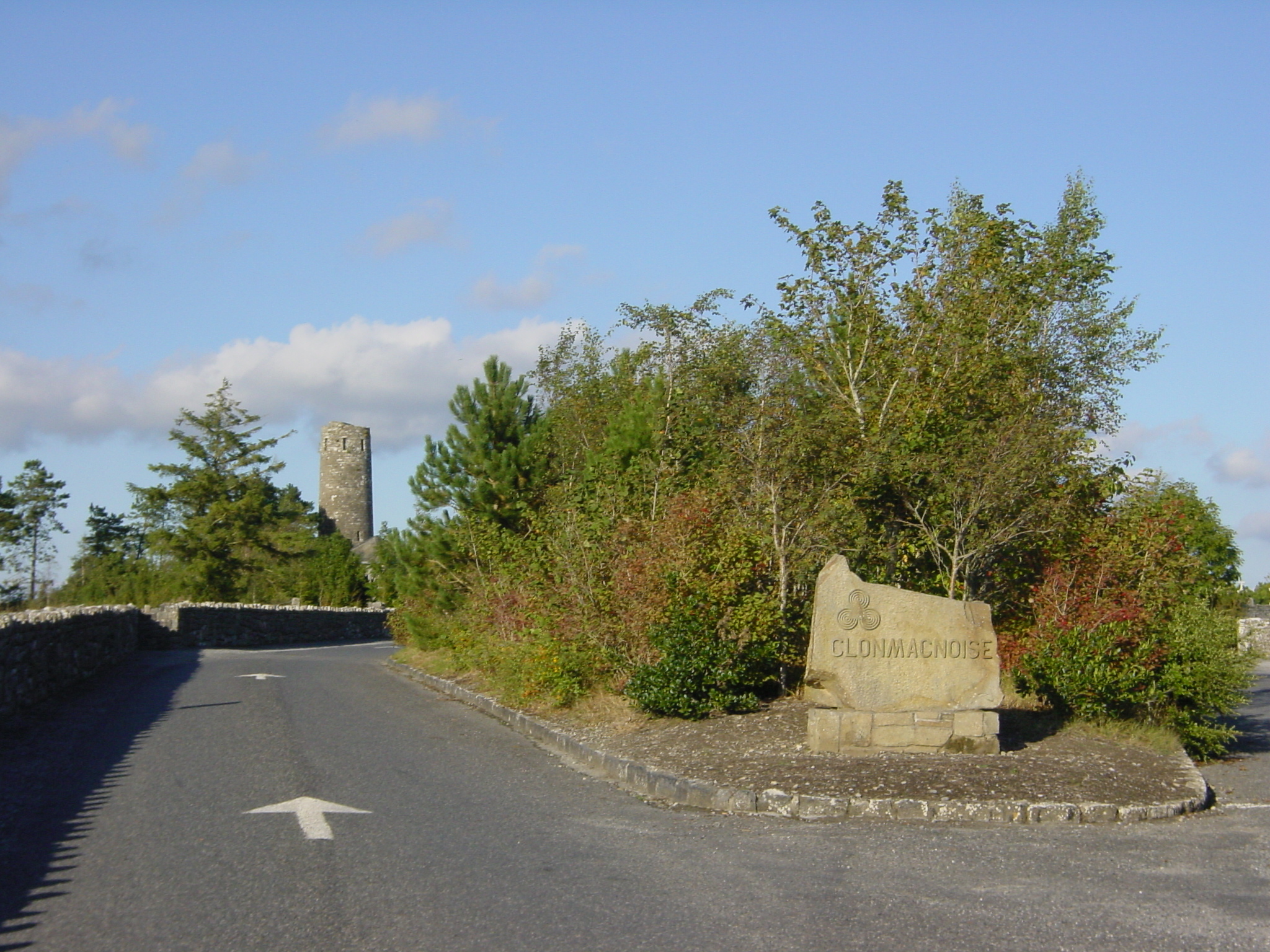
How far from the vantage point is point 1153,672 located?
12227mm

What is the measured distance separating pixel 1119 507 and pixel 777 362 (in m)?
11.3

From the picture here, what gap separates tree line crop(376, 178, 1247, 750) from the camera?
12.7 meters

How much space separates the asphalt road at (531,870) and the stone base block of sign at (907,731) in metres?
1.96

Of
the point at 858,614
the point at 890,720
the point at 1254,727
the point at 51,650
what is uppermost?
the point at 858,614

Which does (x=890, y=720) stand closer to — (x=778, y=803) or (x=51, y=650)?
(x=778, y=803)

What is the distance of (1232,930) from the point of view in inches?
225

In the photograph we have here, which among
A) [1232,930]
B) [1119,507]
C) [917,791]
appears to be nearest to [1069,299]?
[1119,507]

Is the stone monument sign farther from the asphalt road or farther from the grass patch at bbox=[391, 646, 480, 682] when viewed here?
the grass patch at bbox=[391, 646, 480, 682]

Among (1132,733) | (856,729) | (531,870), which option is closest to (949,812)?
(856,729)

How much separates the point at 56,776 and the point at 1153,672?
10870 mm

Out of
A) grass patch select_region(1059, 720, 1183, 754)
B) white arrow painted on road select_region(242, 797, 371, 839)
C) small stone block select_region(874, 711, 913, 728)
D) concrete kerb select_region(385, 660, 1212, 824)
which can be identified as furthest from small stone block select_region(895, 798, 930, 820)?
white arrow painted on road select_region(242, 797, 371, 839)

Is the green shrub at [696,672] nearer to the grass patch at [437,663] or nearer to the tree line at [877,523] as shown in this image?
the tree line at [877,523]

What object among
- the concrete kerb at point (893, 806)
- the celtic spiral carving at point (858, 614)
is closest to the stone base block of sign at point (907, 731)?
the celtic spiral carving at point (858, 614)

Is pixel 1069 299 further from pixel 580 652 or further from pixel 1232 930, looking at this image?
pixel 1232 930
